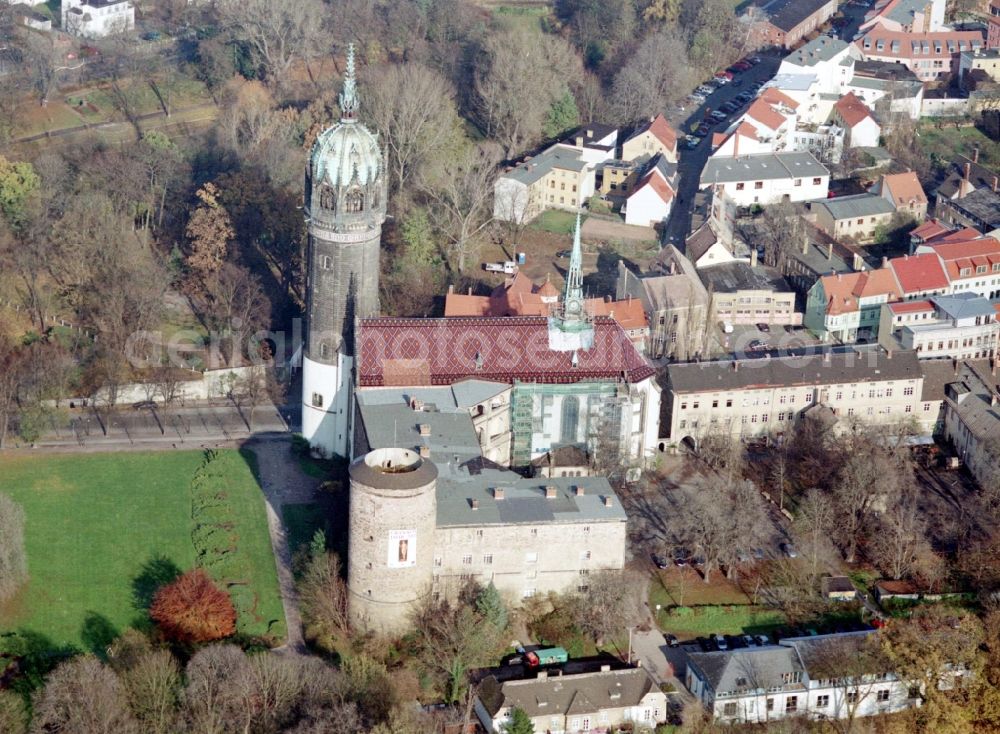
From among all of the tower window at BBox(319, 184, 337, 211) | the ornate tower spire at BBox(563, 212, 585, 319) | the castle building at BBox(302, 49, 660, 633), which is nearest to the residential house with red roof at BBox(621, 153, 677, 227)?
the castle building at BBox(302, 49, 660, 633)

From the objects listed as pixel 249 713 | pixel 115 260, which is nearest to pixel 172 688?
pixel 249 713

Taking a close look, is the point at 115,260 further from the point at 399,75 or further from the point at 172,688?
the point at 172,688

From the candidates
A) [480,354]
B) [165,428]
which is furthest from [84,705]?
[480,354]

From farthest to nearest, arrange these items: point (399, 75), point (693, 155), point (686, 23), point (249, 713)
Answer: point (686, 23), point (693, 155), point (399, 75), point (249, 713)

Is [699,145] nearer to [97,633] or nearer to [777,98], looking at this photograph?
[777,98]

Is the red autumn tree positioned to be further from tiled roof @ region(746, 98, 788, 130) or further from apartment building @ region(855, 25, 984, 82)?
apartment building @ region(855, 25, 984, 82)

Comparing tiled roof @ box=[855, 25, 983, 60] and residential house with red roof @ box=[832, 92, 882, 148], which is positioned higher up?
tiled roof @ box=[855, 25, 983, 60]
